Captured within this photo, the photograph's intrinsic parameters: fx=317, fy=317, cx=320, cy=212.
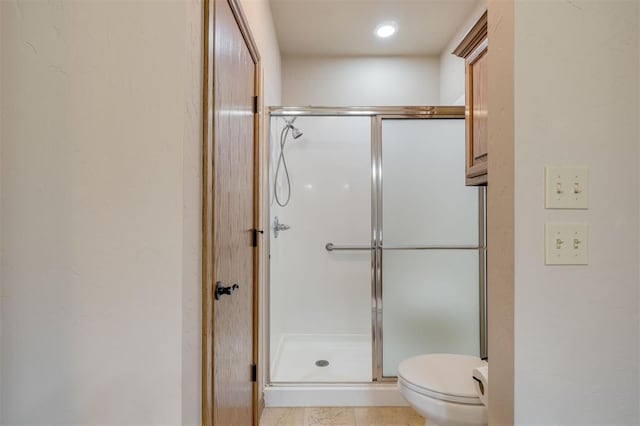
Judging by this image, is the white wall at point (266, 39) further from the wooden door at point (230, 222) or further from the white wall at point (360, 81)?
the white wall at point (360, 81)

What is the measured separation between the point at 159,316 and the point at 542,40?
1.14m

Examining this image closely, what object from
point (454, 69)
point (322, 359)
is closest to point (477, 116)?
point (454, 69)

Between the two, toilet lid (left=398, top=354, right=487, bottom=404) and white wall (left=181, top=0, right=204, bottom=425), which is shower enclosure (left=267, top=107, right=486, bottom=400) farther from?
white wall (left=181, top=0, right=204, bottom=425)

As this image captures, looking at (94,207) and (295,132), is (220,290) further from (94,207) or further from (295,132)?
(295,132)

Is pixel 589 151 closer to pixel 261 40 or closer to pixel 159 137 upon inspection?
pixel 159 137

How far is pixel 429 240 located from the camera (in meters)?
2.21

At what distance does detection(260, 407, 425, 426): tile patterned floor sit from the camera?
5.80 ft

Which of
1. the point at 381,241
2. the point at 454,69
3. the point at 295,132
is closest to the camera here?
the point at 381,241

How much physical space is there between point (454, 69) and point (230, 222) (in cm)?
226

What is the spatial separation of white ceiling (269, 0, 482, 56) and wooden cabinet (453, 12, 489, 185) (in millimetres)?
1172

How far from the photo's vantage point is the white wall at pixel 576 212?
2.57 feet

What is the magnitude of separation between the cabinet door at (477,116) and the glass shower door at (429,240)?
2.87 feet

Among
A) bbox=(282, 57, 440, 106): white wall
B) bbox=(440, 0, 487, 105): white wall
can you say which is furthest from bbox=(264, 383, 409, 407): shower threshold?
bbox=(282, 57, 440, 106): white wall

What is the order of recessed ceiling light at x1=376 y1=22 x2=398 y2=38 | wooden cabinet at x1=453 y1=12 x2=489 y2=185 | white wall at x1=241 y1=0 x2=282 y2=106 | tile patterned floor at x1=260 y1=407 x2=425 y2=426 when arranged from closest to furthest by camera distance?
wooden cabinet at x1=453 y1=12 x2=489 y2=185 → white wall at x1=241 y1=0 x2=282 y2=106 → tile patterned floor at x1=260 y1=407 x2=425 y2=426 → recessed ceiling light at x1=376 y1=22 x2=398 y2=38
